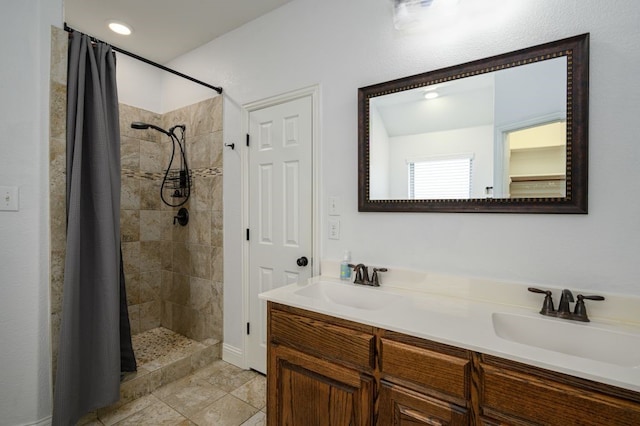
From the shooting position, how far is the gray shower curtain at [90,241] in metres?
1.68

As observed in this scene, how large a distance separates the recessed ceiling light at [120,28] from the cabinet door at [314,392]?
2.72 metres

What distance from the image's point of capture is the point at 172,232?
9.76 ft

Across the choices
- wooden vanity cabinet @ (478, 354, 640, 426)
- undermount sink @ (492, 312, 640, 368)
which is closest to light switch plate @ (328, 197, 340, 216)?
undermount sink @ (492, 312, 640, 368)

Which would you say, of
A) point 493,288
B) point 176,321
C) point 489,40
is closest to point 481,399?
point 493,288

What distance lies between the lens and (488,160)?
1.46 meters

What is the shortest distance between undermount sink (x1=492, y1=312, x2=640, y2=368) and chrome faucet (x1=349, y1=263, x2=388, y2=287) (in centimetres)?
61

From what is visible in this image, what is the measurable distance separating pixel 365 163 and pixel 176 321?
2.40 meters

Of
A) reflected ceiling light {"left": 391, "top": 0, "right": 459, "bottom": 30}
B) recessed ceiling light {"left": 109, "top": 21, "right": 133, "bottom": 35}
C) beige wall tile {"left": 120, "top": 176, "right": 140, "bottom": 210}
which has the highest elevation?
recessed ceiling light {"left": 109, "top": 21, "right": 133, "bottom": 35}

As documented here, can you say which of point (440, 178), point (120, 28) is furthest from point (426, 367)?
point (120, 28)

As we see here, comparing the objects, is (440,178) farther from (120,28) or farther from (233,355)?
(120,28)

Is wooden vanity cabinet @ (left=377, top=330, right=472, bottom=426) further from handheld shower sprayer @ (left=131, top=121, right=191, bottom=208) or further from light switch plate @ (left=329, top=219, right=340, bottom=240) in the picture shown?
handheld shower sprayer @ (left=131, top=121, right=191, bottom=208)

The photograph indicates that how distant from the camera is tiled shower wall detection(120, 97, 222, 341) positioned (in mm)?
2613

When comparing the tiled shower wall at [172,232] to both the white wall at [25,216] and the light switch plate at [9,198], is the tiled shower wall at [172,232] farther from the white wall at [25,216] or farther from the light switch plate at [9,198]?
the light switch plate at [9,198]

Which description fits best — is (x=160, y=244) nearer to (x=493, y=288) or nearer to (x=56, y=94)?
(x=56, y=94)
